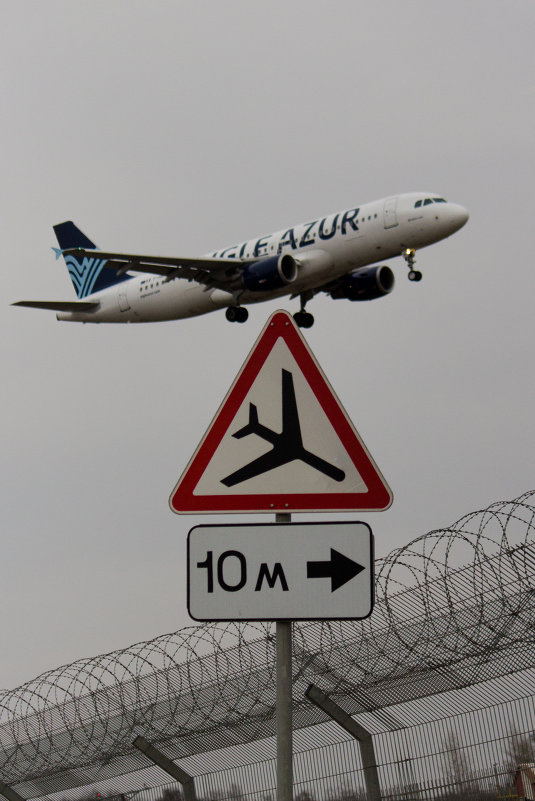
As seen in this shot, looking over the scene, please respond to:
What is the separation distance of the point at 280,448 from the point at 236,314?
136ft

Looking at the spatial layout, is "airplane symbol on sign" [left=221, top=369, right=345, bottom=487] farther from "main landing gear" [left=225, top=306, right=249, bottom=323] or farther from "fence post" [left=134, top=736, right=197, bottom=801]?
"main landing gear" [left=225, top=306, right=249, bottom=323]

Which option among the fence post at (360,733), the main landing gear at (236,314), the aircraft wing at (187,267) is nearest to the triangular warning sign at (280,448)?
the fence post at (360,733)

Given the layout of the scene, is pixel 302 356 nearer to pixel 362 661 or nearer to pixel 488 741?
pixel 488 741

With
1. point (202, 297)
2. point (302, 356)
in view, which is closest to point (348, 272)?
point (202, 297)

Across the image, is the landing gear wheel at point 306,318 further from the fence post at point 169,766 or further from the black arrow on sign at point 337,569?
the black arrow on sign at point 337,569

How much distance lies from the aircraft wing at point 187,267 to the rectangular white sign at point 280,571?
38906mm

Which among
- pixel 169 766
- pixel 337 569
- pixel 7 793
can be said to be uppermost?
pixel 337 569

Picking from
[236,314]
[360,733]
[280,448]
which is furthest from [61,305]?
[280,448]

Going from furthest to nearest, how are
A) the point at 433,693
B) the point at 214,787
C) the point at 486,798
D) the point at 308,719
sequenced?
1. the point at 214,787
2. the point at 308,719
3. the point at 433,693
4. the point at 486,798

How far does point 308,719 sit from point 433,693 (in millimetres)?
2233

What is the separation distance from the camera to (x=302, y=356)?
588 cm

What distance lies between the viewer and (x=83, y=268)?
62.2 m

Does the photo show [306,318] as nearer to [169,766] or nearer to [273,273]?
[273,273]

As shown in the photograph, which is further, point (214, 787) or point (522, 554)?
point (214, 787)
